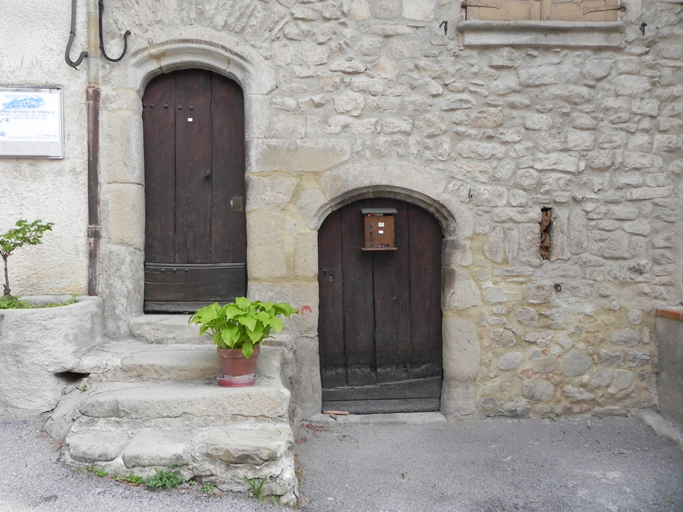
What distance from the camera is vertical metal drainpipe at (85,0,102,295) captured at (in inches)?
140

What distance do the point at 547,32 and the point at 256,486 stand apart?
353 centimetres

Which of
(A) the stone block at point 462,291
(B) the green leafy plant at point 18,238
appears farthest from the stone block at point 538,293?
(B) the green leafy plant at point 18,238

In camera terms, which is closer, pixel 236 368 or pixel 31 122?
pixel 236 368

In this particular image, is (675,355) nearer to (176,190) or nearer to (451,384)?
(451,384)

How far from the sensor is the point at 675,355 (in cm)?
367

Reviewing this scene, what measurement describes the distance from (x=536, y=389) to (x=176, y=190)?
3.02 metres

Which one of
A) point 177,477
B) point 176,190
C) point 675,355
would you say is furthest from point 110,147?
point 675,355

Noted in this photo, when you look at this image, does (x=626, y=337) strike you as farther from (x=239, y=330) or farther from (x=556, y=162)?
(x=239, y=330)

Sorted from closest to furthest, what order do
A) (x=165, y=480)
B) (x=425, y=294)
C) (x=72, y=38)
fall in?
(x=165, y=480) < (x=72, y=38) < (x=425, y=294)

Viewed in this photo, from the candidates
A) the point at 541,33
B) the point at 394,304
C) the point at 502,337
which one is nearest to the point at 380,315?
the point at 394,304

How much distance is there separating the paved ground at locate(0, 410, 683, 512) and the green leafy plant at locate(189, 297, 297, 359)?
76 cm

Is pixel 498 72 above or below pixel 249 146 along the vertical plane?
above

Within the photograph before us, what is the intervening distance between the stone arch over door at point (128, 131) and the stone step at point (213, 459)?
124cm

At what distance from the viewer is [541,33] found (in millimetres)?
3758
